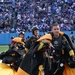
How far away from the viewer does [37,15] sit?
103 ft

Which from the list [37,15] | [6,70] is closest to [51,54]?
[6,70]

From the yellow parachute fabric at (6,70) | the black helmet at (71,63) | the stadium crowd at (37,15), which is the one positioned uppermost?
the black helmet at (71,63)

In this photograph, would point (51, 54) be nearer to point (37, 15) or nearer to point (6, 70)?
point (6, 70)

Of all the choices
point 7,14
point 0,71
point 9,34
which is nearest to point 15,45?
point 0,71

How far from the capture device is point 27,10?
32.6m

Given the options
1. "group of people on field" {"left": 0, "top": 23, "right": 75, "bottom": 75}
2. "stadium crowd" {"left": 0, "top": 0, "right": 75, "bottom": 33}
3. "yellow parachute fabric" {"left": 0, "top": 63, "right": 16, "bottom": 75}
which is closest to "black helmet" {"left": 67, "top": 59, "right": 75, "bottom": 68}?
"group of people on field" {"left": 0, "top": 23, "right": 75, "bottom": 75}

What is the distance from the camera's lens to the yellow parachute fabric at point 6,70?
8.42 metres

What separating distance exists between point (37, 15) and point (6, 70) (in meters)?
22.8

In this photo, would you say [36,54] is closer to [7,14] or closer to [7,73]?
[7,73]

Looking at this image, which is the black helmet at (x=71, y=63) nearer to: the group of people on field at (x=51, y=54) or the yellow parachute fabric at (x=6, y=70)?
the group of people on field at (x=51, y=54)

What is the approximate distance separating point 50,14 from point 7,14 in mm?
4265

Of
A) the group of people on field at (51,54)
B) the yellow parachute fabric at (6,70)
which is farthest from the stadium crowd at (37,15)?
the group of people on field at (51,54)

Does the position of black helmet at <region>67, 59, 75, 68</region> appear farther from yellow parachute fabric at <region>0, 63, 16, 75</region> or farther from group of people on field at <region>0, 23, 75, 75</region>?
yellow parachute fabric at <region>0, 63, 16, 75</region>

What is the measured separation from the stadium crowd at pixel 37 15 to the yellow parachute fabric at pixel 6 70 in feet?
64.8
